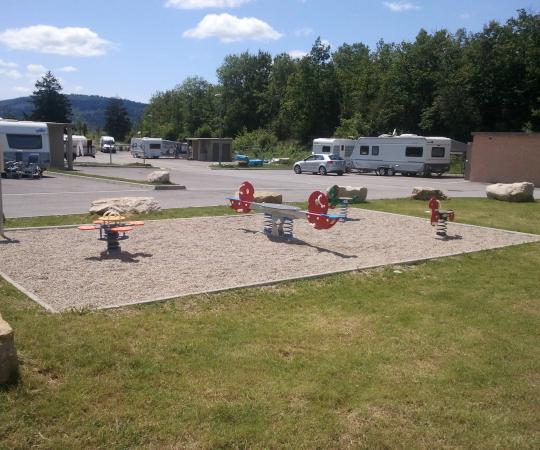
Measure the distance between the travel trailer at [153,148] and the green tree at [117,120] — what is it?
167ft

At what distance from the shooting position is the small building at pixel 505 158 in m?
30.3

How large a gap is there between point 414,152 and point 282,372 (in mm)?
33297

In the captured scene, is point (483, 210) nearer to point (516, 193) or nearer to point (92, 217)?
point (516, 193)

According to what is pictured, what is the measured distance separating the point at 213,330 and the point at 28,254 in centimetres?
437

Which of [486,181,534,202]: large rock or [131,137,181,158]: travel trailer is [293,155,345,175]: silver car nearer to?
[486,181,534,202]: large rock

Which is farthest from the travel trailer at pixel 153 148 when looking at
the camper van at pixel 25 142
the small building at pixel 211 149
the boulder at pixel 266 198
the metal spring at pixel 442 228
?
the metal spring at pixel 442 228

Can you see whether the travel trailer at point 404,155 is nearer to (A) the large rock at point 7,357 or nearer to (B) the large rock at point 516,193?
(B) the large rock at point 516,193

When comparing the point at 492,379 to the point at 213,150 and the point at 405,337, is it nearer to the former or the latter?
the point at 405,337

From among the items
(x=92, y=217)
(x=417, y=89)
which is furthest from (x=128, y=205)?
(x=417, y=89)

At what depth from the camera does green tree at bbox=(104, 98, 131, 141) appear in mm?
114938

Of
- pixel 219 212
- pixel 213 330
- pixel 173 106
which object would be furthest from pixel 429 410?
pixel 173 106

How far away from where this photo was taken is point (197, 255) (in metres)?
8.68

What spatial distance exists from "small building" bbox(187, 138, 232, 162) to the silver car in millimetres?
20456

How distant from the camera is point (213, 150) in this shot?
6047 centimetres
